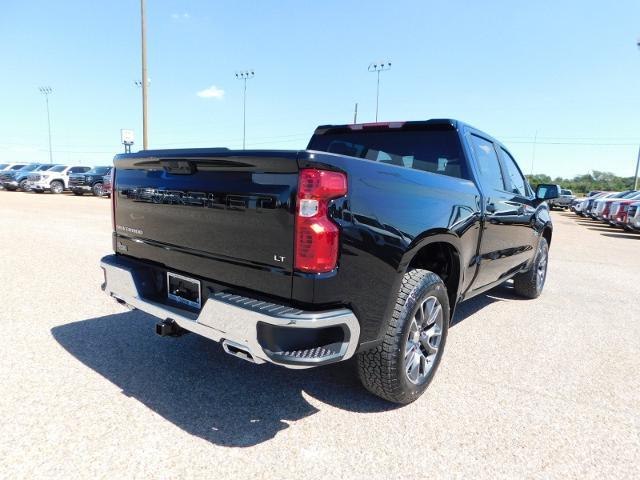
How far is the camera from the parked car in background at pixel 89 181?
2449 centimetres

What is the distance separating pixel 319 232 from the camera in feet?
6.71

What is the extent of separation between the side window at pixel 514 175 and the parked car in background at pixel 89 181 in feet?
79.7

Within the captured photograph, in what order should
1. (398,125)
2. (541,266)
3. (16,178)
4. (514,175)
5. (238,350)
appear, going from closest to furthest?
(238,350) → (398,125) → (514,175) → (541,266) → (16,178)

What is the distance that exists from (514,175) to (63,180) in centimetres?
2704

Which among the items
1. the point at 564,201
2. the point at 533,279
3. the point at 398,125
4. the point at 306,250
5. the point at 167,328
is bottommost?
the point at 564,201

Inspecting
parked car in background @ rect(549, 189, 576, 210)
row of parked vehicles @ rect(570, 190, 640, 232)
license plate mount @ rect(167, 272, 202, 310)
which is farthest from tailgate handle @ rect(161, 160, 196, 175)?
parked car in background @ rect(549, 189, 576, 210)

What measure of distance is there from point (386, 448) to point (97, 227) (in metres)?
10.0

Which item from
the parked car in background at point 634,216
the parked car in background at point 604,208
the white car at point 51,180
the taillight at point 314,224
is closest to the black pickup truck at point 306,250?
the taillight at point 314,224

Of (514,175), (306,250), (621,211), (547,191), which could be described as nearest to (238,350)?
(306,250)

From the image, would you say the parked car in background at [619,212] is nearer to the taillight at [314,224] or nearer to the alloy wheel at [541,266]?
the alloy wheel at [541,266]

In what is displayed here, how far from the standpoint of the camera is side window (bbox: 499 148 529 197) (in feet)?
14.7

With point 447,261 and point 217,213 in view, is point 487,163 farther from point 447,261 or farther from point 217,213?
point 217,213

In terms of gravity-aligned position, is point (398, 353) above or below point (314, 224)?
below

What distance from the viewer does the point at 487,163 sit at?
12.9 feet
